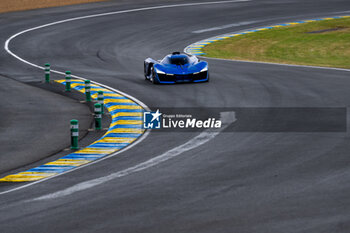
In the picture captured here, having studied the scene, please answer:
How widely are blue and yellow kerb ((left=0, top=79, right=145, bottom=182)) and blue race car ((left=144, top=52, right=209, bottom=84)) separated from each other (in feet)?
8.25

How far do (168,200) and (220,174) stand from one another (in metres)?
2.33

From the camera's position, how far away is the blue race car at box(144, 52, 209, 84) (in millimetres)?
30084

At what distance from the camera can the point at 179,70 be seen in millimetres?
30188

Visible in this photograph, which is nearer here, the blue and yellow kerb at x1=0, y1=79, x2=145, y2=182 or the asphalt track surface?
the asphalt track surface

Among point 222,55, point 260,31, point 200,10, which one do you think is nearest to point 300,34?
point 260,31

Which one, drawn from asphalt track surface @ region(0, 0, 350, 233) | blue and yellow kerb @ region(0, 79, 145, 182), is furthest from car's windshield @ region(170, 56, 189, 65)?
blue and yellow kerb @ region(0, 79, 145, 182)

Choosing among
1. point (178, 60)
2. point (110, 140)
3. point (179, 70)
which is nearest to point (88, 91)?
point (179, 70)

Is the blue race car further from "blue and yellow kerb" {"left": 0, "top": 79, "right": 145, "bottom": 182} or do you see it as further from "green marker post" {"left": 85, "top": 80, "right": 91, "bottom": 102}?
"green marker post" {"left": 85, "top": 80, "right": 91, "bottom": 102}

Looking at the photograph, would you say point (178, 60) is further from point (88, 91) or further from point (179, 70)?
point (88, 91)

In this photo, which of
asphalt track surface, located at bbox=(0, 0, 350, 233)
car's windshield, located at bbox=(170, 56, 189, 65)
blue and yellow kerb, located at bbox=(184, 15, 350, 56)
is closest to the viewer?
asphalt track surface, located at bbox=(0, 0, 350, 233)

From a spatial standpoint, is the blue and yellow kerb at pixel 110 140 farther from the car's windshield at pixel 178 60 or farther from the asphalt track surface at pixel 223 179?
the car's windshield at pixel 178 60

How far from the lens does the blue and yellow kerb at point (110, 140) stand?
16.9m

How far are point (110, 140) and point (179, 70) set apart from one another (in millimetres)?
10249

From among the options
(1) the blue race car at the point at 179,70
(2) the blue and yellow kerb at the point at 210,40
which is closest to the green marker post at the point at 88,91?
(1) the blue race car at the point at 179,70
